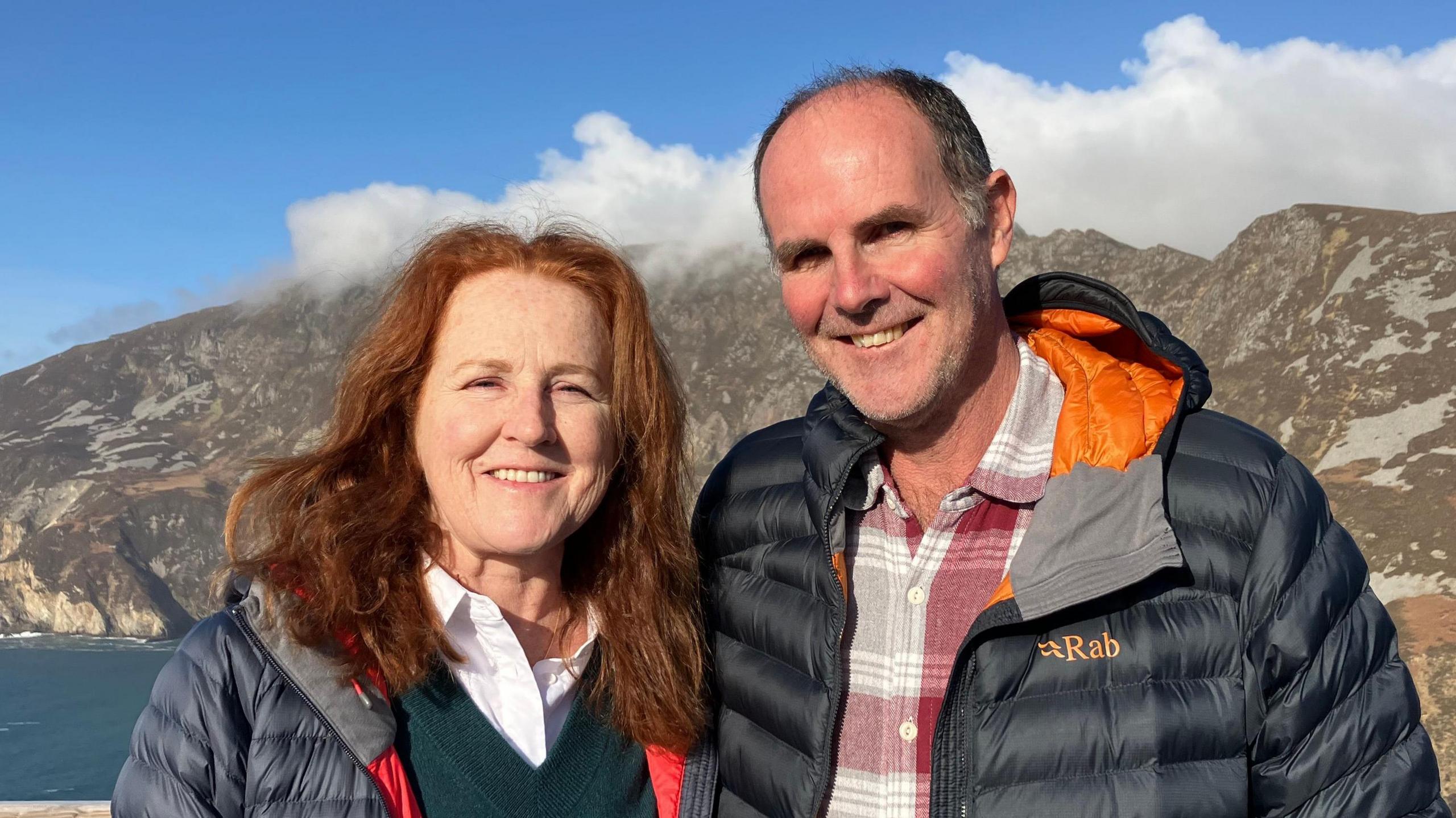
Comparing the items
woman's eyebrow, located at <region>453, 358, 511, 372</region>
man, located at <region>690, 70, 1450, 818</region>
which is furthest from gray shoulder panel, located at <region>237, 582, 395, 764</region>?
man, located at <region>690, 70, 1450, 818</region>

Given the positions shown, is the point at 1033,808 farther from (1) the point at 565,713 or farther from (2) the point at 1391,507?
(2) the point at 1391,507

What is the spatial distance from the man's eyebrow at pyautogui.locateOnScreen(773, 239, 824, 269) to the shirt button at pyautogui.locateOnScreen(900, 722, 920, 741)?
174 centimetres

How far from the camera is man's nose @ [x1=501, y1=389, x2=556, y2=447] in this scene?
11.4 feet

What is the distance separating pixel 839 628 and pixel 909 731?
41 centimetres

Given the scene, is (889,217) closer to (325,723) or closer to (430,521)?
(430,521)

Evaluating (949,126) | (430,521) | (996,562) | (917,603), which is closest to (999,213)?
(949,126)

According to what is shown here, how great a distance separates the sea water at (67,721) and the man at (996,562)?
12496cm

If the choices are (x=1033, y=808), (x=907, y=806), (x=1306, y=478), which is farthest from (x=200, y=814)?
(x=1306, y=478)

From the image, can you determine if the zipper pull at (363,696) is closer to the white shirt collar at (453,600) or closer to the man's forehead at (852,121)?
the white shirt collar at (453,600)

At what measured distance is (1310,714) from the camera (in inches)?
122

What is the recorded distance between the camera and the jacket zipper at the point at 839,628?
3.46 meters

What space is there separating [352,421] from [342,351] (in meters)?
0.29

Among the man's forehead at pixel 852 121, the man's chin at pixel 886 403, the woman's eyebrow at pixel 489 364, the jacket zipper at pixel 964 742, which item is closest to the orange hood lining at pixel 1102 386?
the man's chin at pixel 886 403

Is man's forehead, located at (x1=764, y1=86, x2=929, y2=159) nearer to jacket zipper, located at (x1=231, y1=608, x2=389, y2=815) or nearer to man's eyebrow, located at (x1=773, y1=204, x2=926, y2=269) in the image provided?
man's eyebrow, located at (x1=773, y1=204, x2=926, y2=269)
